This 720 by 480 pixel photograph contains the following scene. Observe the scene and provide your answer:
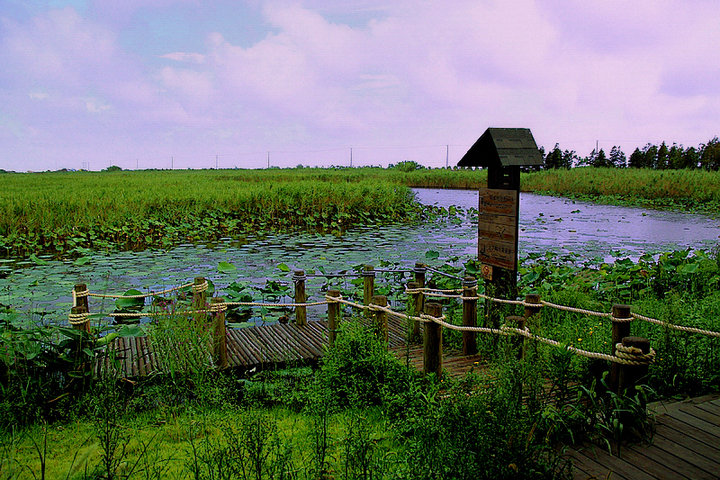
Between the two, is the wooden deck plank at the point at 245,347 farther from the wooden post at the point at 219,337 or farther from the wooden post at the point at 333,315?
the wooden post at the point at 333,315

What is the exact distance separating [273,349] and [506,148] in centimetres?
315

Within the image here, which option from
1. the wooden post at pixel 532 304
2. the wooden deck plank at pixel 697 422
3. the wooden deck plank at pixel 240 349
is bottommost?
the wooden deck plank at pixel 240 349

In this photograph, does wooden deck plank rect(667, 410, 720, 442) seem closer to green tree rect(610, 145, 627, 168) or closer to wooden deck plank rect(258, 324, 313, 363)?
wooden deck plank rect(258, 324, 313, 363)

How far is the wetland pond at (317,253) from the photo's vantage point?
786cm

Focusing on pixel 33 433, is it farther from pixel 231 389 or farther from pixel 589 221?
pixel 589 221

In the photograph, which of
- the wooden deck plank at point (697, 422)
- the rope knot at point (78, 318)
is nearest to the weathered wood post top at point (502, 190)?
the wooden deck plank at point (697, 422)

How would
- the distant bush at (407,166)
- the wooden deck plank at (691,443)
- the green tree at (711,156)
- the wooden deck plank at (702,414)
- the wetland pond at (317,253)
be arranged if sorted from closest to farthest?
1. the wooden deck plank at (691,443)
2. the wooden deck plank at (702,414)
3. the wetland pond at (317,253)
4. the green tree at (711,156)
5. the distant bush at (407,166)

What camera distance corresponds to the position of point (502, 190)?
497cm

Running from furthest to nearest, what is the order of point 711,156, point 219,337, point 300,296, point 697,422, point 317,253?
point 711,156 → point 317,253 → point 300,296 → point 219,337 → point 697,422

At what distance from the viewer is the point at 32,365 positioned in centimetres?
361

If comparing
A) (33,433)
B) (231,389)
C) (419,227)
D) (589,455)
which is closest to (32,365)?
(33,433)

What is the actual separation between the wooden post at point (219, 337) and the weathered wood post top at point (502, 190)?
9.07ft

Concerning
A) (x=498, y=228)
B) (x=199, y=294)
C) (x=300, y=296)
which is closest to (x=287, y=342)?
(x=300, y=296)

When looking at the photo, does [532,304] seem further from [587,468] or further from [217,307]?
[217,307]
